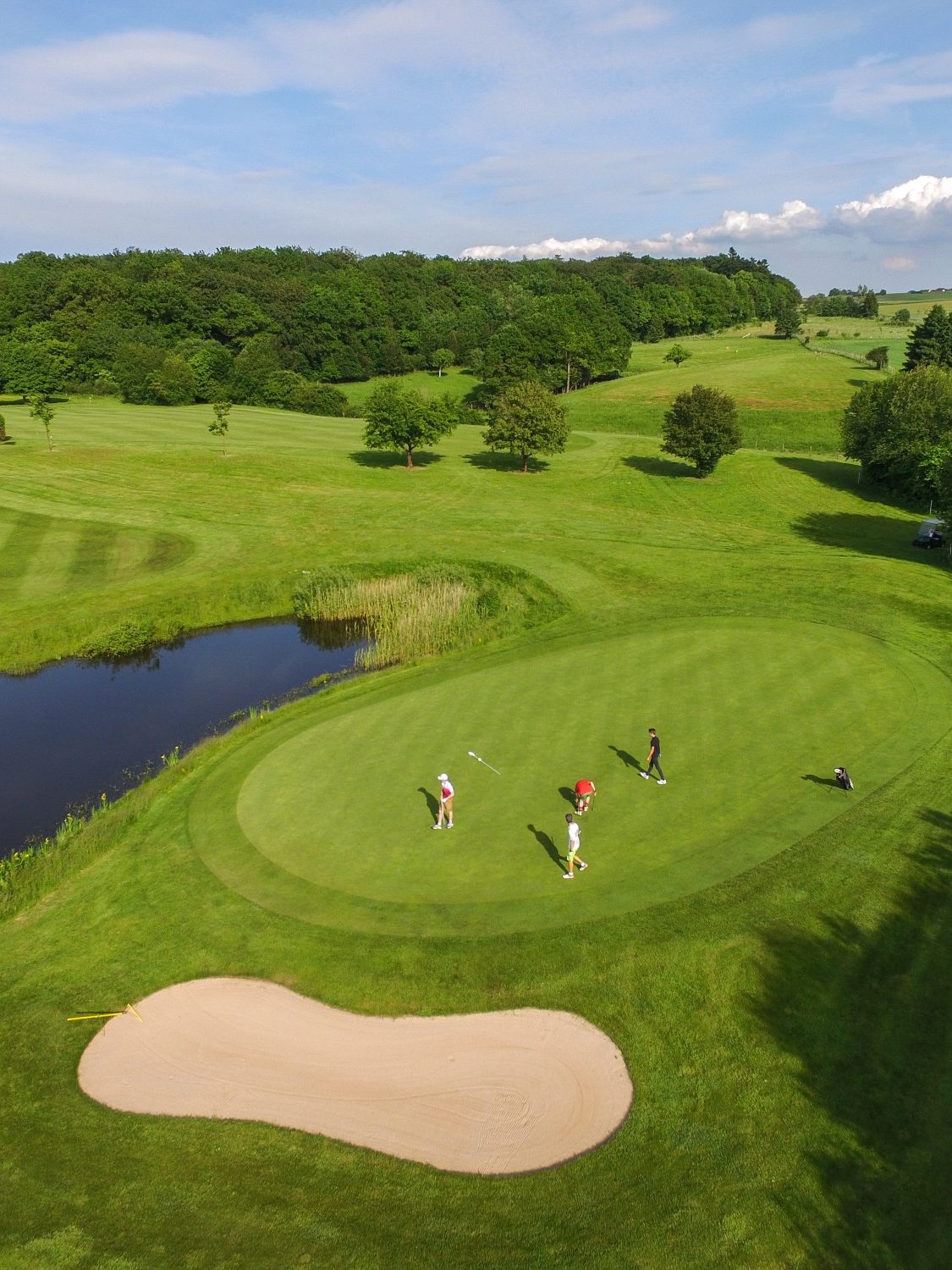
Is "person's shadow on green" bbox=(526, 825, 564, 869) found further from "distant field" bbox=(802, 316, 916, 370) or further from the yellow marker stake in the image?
"distant field" bbox=(802, 316, 916, 370)

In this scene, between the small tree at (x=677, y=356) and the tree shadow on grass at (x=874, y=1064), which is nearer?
the tree shadow on grass at (x=874, y=1064)

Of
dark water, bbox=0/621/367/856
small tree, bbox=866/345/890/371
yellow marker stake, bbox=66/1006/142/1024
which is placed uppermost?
small tree, bbox=866/345/890/371

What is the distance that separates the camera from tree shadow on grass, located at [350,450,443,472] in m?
73.7

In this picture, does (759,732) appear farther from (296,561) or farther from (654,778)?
(296,561)

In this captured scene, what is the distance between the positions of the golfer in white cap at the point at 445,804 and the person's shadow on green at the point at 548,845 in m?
2.02

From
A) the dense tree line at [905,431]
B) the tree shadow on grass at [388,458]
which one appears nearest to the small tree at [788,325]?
the dense tree line at [905,431]

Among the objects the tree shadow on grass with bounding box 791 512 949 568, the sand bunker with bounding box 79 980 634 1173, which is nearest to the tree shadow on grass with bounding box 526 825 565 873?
the sand bunker with bounding box 79 980 634 1173

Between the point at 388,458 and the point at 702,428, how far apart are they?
96.9 ft

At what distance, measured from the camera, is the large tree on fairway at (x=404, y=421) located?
7050cm

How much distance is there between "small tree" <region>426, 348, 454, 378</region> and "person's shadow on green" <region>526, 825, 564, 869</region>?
124325mm

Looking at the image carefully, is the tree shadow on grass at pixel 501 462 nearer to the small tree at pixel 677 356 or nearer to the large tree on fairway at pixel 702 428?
the large tree on fairway at pixel 702 428

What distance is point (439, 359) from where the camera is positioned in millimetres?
134375

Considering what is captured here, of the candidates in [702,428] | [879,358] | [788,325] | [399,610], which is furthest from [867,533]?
[788,325]

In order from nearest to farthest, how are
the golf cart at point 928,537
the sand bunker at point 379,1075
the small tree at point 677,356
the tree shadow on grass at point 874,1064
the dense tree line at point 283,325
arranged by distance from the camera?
the tree shadow on grass at point 874,1064 < the sand bunker at point 379,1075 < the golf cart at point 928,537 < the dense tree line at point 283,325 < the small tree at point 677,356
